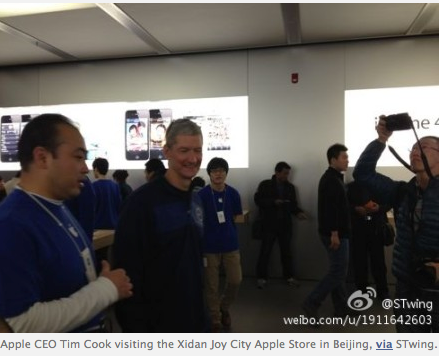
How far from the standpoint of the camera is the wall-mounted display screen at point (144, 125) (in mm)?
4465

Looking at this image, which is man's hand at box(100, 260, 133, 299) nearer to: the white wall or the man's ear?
the man's ear

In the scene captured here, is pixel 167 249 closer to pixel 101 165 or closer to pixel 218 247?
pixel 218 247

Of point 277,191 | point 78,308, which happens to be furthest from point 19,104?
point 78,308

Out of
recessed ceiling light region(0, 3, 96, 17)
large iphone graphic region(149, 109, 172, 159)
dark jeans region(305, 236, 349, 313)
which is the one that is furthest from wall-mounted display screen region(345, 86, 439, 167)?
recessed ceiling light region(0, 3, 96, 17)

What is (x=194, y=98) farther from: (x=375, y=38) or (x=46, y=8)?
(x=375, y=38)

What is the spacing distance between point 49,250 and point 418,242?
1449 mm

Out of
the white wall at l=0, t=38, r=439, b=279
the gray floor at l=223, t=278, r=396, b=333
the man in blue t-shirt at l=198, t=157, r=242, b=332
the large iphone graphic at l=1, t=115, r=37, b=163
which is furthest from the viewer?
the large iphone graphic at l=1, t=115, r=37, b=163

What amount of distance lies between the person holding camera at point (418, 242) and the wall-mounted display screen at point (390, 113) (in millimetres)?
2524

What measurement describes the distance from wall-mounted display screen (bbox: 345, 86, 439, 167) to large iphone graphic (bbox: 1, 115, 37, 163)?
4.39 meters

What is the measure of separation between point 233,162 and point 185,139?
3207 millimetres

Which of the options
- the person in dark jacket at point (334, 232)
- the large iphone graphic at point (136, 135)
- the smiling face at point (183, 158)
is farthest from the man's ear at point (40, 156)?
the large iphone graphic at point (136, 135)

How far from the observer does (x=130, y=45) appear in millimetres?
4160

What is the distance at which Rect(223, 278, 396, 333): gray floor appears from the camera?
101 inches

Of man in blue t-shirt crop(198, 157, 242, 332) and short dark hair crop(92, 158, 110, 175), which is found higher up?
short dark hair crop(92, 158, 110, 175)
